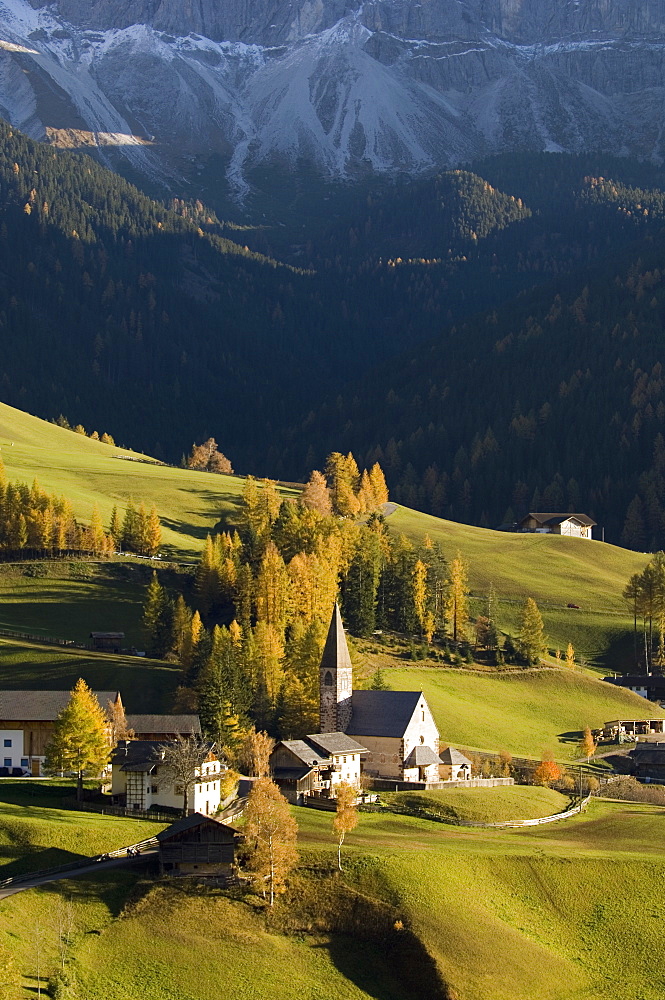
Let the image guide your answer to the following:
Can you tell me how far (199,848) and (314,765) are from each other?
79.0 feet

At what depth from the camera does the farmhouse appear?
113812 millimetres

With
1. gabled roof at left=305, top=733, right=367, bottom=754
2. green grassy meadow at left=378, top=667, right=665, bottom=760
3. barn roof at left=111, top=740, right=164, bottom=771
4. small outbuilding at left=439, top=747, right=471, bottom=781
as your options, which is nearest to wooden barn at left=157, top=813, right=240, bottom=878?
barn roof at left=111, top=740, right=164, bottom=771

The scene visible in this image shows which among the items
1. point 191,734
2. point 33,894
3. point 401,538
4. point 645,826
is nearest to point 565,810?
point 645,826

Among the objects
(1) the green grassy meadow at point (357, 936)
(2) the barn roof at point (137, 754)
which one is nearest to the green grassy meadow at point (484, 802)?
(1) the green grassy meadow at point (357, 936)

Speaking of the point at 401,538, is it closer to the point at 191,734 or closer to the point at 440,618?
the point at 440,618

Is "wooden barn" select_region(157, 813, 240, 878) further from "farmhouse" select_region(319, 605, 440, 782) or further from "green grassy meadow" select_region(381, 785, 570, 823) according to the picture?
"farmhouse" select_region(319, 605, 440, 782)

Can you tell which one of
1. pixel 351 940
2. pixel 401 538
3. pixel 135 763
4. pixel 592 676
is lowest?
pixel 351 940

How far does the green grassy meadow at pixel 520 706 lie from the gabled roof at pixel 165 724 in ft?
78.4

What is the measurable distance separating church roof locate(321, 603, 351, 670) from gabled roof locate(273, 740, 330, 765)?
10559mm

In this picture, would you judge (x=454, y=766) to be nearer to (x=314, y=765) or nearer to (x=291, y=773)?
(x=314, y=765)

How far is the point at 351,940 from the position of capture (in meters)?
74.9

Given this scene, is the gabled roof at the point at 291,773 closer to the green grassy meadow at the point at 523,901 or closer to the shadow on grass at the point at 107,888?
the green grassy meadow at the point at 523,901

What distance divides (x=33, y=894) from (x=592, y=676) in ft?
300

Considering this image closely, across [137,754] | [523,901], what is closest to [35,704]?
[137,754]
